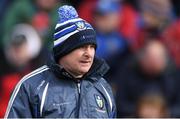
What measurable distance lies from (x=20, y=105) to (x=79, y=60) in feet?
1.69

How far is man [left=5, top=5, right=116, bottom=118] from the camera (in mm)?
5297

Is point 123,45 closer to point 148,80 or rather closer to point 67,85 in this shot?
point 148,80

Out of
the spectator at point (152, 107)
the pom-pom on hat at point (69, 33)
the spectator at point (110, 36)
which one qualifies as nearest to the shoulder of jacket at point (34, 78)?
the pom-pom on hat at point (69, 33)

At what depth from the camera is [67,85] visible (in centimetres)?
546

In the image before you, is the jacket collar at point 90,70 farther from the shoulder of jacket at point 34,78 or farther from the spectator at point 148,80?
the spectator at point 148,80

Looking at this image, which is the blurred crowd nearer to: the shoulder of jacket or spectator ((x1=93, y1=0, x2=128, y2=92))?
spectator ((x1=93, y1=0, x2=128, y2=92))

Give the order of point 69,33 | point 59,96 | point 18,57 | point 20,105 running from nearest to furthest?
point 20,105 < point 59,96 < point 69,33 < point 18,57

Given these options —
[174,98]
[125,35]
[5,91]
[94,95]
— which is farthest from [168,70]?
[94,95]

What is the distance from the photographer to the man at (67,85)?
17.4 ft

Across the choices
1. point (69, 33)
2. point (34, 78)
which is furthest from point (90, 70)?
point (34, 78)

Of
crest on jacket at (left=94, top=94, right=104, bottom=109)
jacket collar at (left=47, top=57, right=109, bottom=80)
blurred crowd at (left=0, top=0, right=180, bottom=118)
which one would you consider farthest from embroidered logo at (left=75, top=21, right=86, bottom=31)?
blurred crowd at (left=0, top=0, right=180, bottom=118)

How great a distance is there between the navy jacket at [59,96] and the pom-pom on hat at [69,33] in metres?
0.13

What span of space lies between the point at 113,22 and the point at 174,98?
1.27 meters

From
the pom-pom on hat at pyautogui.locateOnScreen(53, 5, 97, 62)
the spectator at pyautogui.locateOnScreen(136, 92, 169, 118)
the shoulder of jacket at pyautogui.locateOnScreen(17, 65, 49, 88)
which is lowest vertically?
the spectator at pyautogui.locateOnScreen(136, 92, 169, 118)
